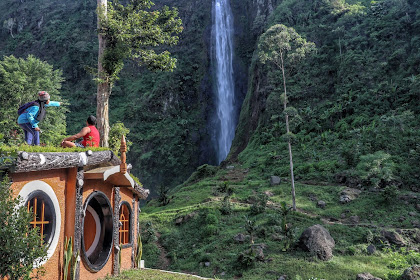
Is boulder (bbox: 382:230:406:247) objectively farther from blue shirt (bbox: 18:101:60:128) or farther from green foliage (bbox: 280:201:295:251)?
blue shirt (bbox: 18:101:60:128)

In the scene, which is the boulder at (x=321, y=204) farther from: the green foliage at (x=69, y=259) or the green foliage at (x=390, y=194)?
the green foliage at (x=69, y=259)

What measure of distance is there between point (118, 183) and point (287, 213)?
1043cm

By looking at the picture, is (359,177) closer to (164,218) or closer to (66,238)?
(164,218)

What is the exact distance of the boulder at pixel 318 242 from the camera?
1391 centimetres

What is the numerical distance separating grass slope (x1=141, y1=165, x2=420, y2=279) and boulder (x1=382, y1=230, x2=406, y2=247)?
0.26m

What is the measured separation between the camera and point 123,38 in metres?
11.8

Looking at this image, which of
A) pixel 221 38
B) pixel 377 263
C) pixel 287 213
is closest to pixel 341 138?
pixel 287 213

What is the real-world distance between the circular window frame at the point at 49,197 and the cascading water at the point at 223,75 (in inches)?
1337

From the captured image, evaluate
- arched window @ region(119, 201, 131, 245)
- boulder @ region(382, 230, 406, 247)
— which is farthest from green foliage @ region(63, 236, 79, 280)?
boulder @ region(382, 230, 406, 247)

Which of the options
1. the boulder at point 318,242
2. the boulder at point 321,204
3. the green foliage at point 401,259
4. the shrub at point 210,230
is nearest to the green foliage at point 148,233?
the shrub at point 210,230

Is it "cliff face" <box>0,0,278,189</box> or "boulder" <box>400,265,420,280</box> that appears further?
"cliff face" <box>0,0,278,189</box>

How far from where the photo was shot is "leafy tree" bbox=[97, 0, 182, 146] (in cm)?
1169

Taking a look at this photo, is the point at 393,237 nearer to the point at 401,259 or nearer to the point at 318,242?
the point at 401,259

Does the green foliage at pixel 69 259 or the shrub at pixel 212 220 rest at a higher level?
the green foliage at pixel 69 259
